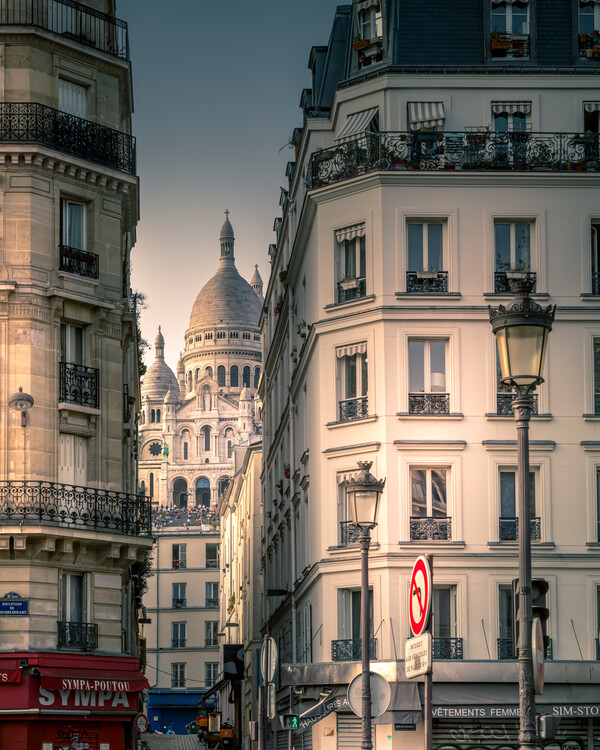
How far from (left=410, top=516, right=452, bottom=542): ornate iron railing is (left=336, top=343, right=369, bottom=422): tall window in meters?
2.93

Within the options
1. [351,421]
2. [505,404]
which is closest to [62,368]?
[351,421]

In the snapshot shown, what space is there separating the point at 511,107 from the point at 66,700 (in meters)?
18.2

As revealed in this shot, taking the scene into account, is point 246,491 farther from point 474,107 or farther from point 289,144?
point 474,107

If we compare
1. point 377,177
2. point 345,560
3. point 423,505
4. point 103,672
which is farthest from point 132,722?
point 377,177

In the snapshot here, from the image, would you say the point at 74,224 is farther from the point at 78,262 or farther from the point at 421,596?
the point at 421,596

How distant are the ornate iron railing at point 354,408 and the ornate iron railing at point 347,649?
5271 mm

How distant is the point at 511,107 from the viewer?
37750 millimetres

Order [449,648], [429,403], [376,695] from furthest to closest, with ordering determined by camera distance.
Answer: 1. [429,403]
2. [449,648]
3. [376,695]

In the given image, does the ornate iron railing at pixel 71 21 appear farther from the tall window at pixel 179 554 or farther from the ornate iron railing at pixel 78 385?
the tall window at pixel 179 554

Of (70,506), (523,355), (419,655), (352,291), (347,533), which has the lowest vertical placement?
(419,655)

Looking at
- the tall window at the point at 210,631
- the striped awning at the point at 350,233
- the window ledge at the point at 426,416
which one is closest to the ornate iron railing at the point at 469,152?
the striped awning at the point at 350,233

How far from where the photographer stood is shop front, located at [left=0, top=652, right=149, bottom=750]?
31.6 meters

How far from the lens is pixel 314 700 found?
36125 millimetres

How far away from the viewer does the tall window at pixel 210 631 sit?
11981 cm
